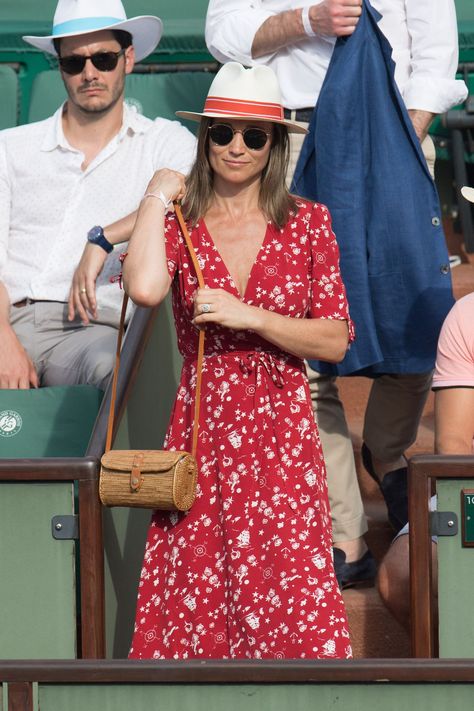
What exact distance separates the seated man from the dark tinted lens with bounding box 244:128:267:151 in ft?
2.22

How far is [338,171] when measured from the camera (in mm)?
3988

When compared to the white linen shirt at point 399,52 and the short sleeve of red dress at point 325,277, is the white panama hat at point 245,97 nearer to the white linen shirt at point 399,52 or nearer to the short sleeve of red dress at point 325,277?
the short sleeve of red dress at point 325,277

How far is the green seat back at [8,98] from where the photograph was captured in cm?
589

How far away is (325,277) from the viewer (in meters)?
3.21

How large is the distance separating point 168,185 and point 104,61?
150 centimetres

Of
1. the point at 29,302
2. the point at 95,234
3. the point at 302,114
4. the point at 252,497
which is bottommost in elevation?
the point at 252,497

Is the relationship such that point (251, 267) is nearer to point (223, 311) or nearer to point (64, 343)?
point (223, 311)

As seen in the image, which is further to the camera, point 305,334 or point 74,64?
point 74,64

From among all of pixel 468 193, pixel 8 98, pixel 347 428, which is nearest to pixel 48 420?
pixel 347 428

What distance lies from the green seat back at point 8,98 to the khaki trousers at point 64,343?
1.59 metres

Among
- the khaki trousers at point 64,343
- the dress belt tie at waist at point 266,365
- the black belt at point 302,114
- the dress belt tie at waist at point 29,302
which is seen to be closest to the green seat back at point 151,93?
the dress belt tie at waist at point 29,302

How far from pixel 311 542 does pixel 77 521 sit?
0.52m

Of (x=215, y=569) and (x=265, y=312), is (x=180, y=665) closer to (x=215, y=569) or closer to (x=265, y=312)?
(x=215, y=569)

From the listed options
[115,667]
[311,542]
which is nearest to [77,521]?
[311,542]
